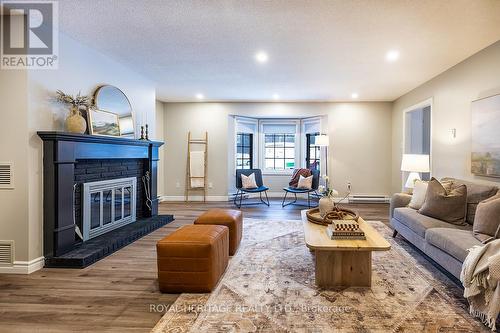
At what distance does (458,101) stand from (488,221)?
227cm

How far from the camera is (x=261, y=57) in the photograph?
388 cm

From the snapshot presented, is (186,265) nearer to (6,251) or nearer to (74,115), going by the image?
(6,251)

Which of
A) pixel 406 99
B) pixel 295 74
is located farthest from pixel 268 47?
pixel 406 99

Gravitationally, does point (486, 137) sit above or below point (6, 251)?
above

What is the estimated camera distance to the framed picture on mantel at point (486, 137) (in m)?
3.25

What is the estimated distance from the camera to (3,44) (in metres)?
2.79

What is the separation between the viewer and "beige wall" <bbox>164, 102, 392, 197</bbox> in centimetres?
696

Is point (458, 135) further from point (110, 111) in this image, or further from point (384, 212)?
point (110, 111)

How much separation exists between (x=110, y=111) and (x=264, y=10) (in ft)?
8.16

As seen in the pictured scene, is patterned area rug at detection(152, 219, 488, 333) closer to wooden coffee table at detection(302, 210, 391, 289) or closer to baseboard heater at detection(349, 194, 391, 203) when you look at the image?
wooden coffee table at detection(302, 210, 391, 289)

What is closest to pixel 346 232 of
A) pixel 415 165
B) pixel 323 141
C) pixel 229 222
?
pixel 229 222

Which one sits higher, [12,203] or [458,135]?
[458,135]

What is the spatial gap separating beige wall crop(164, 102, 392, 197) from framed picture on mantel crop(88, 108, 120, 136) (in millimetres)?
3227

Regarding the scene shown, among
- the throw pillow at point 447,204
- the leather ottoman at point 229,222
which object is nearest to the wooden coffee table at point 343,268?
the leather ottoman at point 229,222
